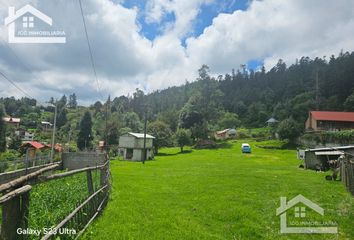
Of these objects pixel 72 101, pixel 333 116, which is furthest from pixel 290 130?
pixel 72 101

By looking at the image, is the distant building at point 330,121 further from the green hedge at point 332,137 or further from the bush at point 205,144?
the bush at point 205,144

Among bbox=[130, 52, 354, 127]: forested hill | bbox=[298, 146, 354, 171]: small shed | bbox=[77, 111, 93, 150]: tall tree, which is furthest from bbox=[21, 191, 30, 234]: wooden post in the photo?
bbox=[130, 52, 354, 127]: forested hill

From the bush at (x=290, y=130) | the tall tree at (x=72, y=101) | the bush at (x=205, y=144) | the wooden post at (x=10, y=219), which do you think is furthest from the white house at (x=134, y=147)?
the tall tree at (x=72, y=101)

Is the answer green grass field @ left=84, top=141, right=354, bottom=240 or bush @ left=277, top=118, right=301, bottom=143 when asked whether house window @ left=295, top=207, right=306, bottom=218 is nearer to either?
green grass field @ left=84, top=141, right=354, bottom=240

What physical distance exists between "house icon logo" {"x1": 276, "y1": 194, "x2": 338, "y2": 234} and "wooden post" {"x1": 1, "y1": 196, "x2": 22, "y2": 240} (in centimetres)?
587

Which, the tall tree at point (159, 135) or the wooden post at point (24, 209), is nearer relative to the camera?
the wooden post at point (24, 209)

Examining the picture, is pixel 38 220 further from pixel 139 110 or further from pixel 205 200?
pixel 139 110

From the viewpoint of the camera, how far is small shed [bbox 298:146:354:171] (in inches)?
907

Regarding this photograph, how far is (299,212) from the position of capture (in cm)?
812

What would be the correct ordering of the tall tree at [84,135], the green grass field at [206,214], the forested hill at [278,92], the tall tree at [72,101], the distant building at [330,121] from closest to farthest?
the green grass field at [206,214] < the distant building at [330,121] < the tall tree at [84,135] < the forested hill at [278,92] < the tall tree at [72,101]

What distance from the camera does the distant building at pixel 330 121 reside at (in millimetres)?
54719

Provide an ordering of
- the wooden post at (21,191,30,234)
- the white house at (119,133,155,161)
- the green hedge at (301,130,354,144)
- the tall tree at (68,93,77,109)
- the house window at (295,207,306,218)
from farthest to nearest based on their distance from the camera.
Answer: the tall tree at (68,93,77,109) → the white house at (119,133,155,161) → the green hedge at (301,130,354,144) → the house window at (295,207,306,218) → the wooden post at (21,191,30,234)

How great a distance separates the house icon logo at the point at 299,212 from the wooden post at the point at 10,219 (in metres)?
5.87

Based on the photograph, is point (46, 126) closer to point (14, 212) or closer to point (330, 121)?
point (330, 121)
